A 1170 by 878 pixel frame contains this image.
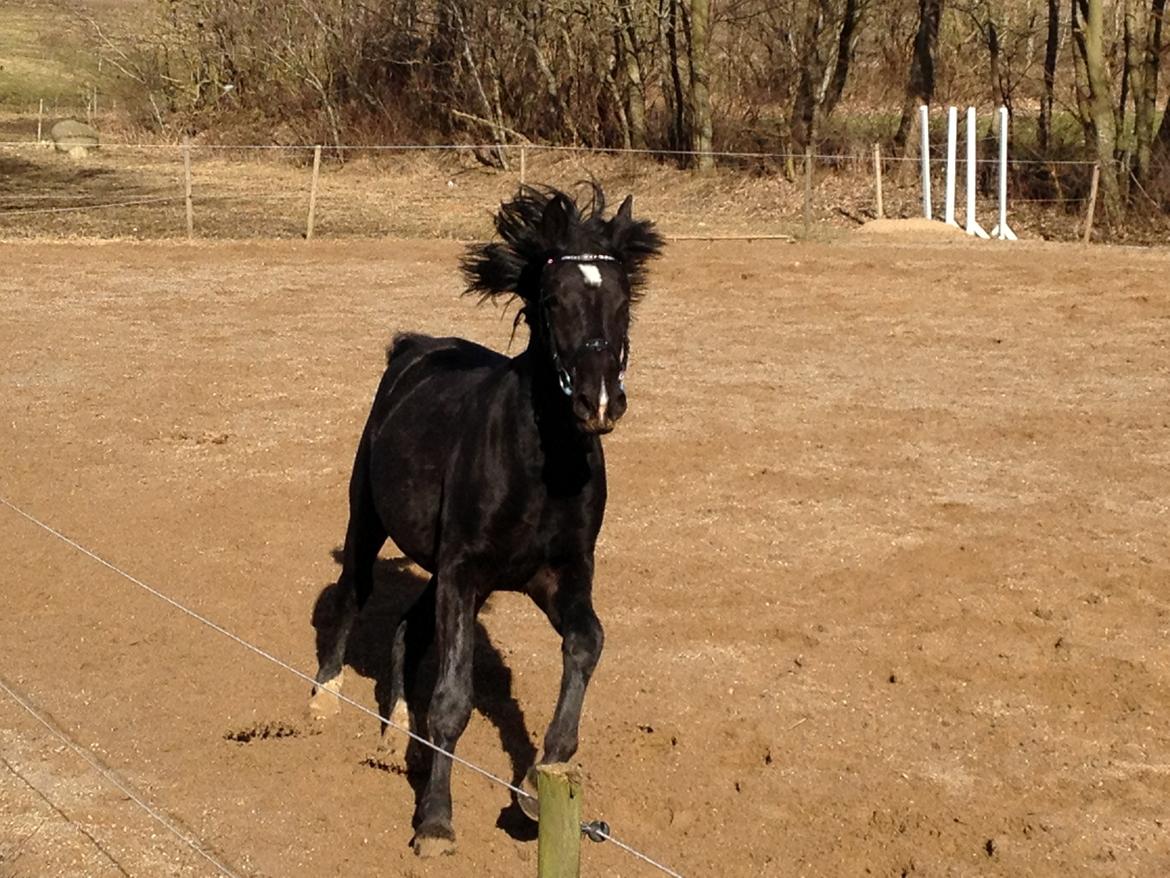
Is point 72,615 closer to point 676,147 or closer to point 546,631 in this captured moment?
point 546,631

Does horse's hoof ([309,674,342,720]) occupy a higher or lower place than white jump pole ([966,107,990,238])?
lower

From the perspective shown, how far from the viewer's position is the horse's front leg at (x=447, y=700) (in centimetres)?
520

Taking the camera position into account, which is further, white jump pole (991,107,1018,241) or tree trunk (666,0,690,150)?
tree trunk (666,0,690,150)

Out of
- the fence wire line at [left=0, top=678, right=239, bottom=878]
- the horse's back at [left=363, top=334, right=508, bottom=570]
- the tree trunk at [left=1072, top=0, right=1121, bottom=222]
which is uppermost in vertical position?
the tree trunk at [left=1072, top=0, right=1121, bottom=222]

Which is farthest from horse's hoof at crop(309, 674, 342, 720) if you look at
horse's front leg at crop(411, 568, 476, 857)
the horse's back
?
horse's front leg at crop(411, 568, 476, 857)

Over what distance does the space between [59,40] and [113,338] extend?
55175 mm

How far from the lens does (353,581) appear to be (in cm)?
682

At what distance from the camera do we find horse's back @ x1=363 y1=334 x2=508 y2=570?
19.4 feet

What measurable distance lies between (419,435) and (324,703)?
1406 mm

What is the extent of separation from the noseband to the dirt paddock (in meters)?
1.75

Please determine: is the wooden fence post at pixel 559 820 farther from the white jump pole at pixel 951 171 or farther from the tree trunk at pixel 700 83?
the tree trunk at pixel 700 83

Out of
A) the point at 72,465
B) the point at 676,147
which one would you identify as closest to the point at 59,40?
the point at 676,147

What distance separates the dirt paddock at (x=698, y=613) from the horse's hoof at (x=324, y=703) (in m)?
0.10

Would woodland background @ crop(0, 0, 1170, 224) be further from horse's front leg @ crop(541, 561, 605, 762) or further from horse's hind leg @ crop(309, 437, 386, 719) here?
horse's front leg @ crop(541, 561, 605, 762)
